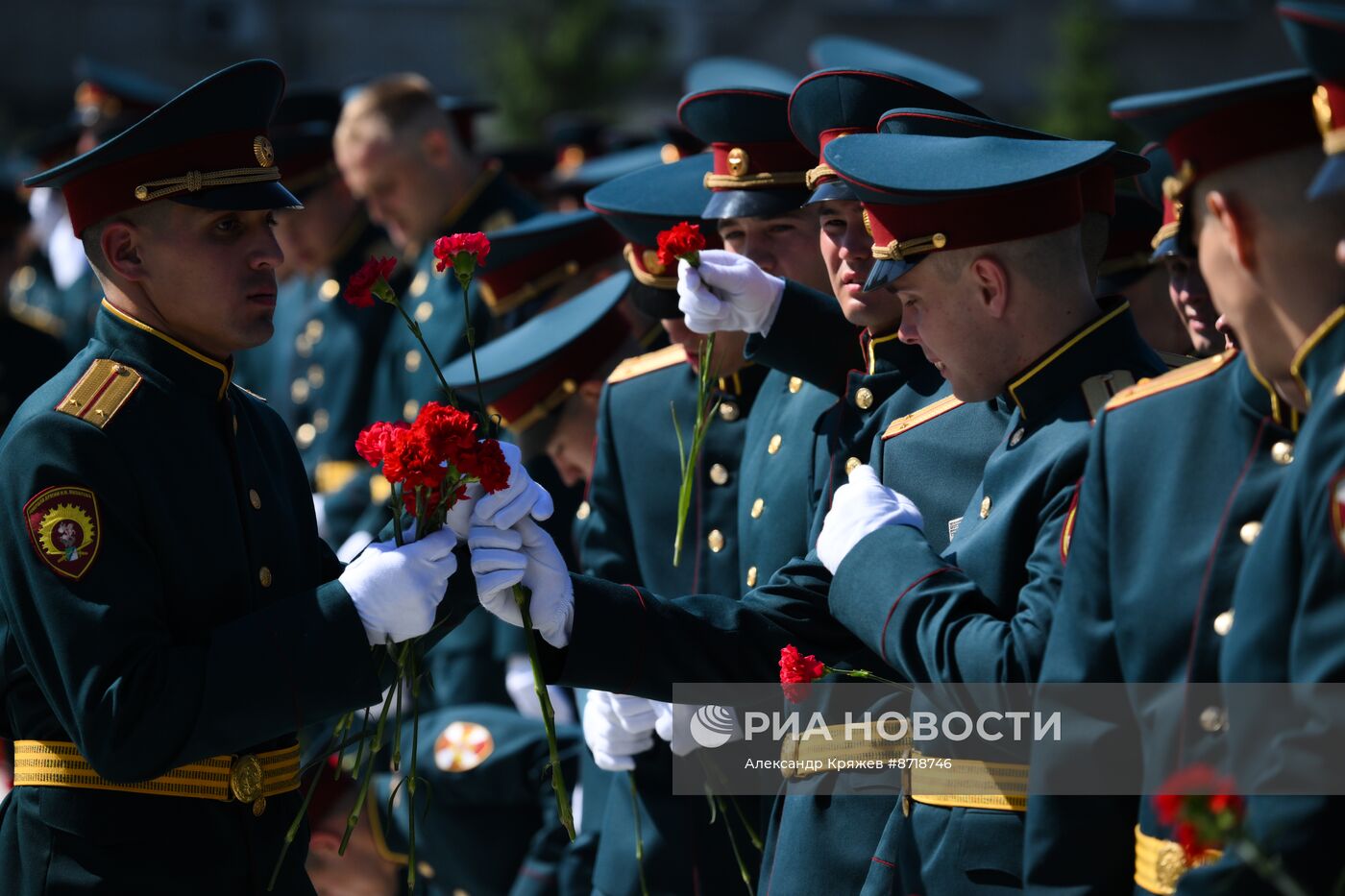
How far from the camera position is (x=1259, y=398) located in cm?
291

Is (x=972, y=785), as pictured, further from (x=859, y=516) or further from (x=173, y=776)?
(x=173, y=776)

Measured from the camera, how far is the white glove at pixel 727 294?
448 cm

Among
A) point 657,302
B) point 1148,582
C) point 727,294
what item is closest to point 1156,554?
point 1148,582

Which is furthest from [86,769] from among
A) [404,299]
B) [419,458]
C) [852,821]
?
[404,299]

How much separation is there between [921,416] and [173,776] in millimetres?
1783

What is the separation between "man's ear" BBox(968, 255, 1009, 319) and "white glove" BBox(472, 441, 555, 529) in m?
0.98

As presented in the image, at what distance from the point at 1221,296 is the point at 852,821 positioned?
1664mm

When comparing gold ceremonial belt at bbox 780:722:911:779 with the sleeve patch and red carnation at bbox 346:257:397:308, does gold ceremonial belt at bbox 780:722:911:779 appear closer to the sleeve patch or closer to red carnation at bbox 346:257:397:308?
red carnation at bbox 346:257:397:308

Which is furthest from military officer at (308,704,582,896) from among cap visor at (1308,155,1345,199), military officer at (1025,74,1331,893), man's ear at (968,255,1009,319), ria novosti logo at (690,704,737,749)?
cap visor at (1308,155,1345,199)

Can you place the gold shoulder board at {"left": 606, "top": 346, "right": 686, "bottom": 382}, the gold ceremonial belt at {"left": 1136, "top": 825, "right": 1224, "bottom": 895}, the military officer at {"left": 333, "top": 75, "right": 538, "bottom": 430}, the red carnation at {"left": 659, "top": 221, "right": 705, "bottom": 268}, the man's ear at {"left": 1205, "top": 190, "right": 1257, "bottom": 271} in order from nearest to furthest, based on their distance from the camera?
the man's ear at {"left": 1205, "top": 190, "right": 1257, "bottom": 271} → the gold ceremonial belt at {"left": 1136, "top": 825, "right": 1224, "bottom": 895} → the red carnation at {"left": 659, "top": 221, "right": 705, "bottom": 268} → the gold shoulder board at {"left": 606, "top": 346, "right": 686, "bottom": 382} → the military officer at {"left": 333, "top": 75, "right": 538, "bottom": 430}

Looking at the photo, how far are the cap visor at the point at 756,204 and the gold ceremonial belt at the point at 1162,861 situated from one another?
2.27m

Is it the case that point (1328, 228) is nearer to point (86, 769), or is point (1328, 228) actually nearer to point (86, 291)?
point (86, 769)

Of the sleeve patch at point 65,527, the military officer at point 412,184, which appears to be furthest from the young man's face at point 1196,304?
the military officer at point 412,184

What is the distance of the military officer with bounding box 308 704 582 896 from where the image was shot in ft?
19.8
